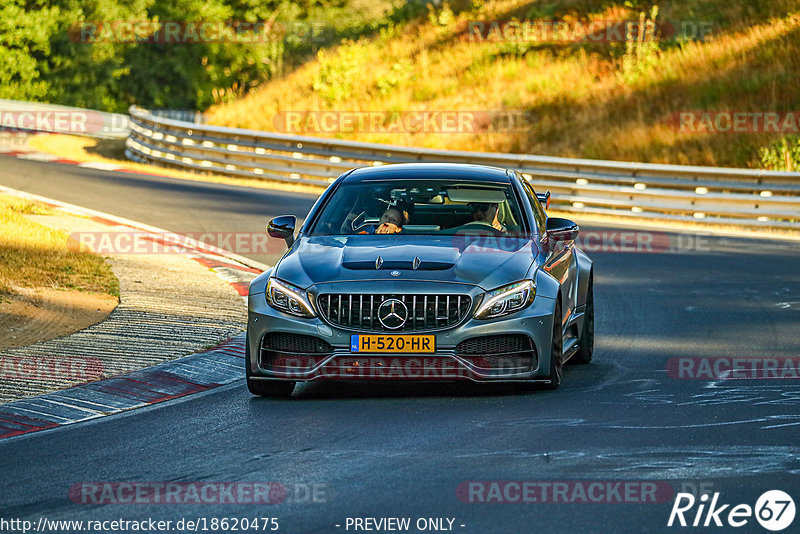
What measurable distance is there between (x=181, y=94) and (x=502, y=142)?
27.1 meters

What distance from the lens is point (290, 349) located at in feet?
Answer: 29.8

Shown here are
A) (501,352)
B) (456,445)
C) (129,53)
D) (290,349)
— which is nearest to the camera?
(456,445)

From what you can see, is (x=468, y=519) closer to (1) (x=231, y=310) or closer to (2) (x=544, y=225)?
(2) (x=544, y=225)

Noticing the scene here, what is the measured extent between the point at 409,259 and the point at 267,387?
132 cm

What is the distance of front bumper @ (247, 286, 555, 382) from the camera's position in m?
8.87

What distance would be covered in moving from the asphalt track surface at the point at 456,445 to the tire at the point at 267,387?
9cm

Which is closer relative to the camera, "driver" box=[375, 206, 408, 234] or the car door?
the car door

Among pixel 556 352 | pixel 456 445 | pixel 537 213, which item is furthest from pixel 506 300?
pixel 537 213

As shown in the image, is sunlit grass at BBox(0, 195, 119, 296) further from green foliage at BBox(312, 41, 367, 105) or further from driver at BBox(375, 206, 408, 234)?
green foliage at BBox(312, 41, 367, 105)

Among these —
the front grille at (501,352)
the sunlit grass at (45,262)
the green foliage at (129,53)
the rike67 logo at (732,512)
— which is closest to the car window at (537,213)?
the front grille at (501,352)

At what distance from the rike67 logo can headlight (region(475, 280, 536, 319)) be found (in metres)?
2.72

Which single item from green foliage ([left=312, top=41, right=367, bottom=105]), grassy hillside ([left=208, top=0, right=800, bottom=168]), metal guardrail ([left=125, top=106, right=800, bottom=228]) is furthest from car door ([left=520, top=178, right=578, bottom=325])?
green foliage ([left=312, top=41, right=367, bottom=105])

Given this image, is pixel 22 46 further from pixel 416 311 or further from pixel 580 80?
pixel 416 311

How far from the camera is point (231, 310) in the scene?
13312 mm
